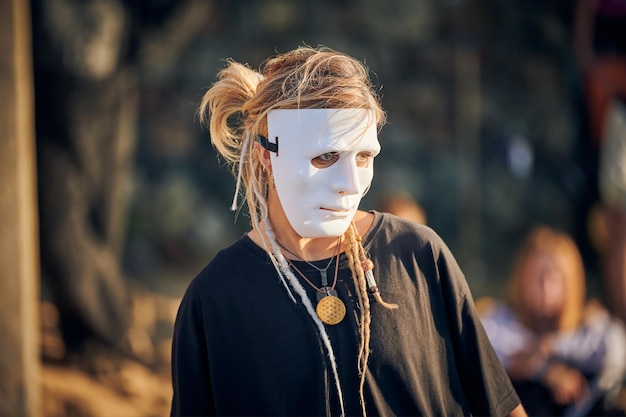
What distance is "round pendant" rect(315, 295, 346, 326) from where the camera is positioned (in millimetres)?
2004

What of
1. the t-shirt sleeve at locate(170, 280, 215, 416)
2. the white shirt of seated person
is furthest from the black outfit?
the white shirt of seated person

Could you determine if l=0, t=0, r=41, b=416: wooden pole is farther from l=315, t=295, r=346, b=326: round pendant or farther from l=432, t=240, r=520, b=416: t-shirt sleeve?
l=432, t=240, r=520, b=416: t-shirt sleeve

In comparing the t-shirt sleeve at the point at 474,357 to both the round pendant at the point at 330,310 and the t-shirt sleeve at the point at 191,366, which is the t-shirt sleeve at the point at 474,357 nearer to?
the round pendant at the point at 330,310

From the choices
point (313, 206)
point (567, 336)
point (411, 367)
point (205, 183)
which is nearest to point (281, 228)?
point (313, 206)

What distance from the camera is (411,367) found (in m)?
2.01

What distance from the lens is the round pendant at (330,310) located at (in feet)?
6.57

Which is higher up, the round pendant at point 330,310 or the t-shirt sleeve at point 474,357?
the round pendant at point 330,310

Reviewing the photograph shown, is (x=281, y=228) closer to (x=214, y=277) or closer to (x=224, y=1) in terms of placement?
(x=214, y=277)

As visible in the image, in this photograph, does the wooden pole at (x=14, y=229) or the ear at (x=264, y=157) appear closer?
the ear at (x=264, y=157)

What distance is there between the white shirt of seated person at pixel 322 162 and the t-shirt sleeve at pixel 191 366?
0.38 metres

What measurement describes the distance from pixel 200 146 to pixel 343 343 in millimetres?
2847

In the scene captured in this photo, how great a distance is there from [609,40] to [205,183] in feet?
8.82

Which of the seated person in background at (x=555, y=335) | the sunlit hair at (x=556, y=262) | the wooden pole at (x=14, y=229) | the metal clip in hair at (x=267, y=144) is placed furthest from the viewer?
the sunlit hair at (x=556, y=262)

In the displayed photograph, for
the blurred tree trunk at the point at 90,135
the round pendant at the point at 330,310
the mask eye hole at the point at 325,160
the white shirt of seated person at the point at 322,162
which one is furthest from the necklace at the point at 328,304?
the blurred tree trunk at the point at 90,135
